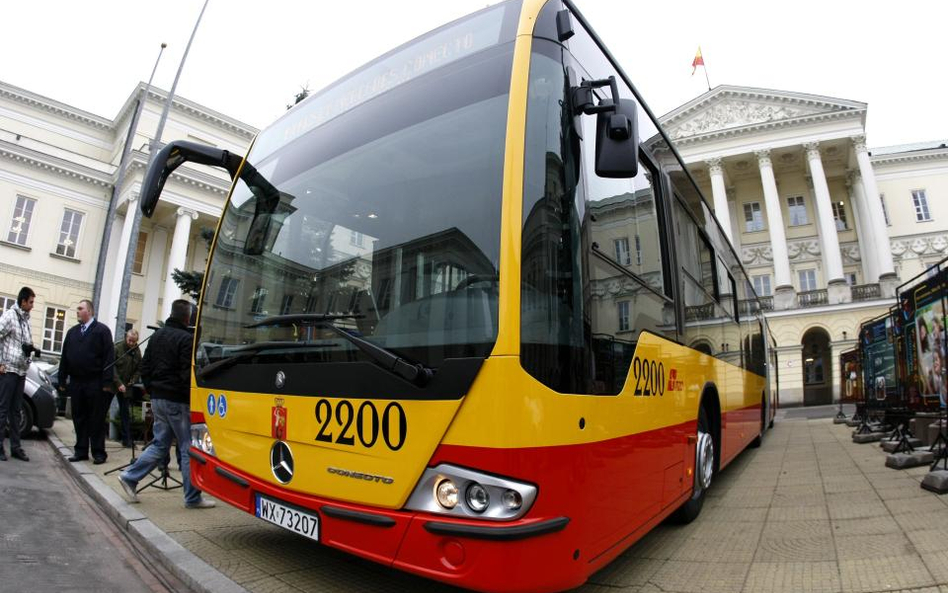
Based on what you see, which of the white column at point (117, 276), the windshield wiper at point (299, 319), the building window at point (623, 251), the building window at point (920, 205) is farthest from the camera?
the building window at point (920, 205)

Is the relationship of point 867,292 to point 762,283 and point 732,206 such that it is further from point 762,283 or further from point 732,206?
point 732,206

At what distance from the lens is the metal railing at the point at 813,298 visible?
3575 centimetres

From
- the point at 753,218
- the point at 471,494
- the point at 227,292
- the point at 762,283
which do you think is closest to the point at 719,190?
the point at 753,218

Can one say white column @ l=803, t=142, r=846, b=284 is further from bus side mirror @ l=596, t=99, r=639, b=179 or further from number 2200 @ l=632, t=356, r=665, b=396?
bus side mirror @ l=596, t=99, r=639, b=179

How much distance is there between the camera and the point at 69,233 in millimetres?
29828

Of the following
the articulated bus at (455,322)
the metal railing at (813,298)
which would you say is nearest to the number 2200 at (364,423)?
the articulated bus at (455,322)

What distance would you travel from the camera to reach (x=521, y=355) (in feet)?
7.25

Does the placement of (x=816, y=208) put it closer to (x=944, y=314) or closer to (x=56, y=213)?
(x=944, y=314)

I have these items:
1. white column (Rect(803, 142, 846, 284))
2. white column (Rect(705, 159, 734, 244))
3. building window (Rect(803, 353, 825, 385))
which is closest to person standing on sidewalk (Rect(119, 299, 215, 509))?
white column (Rect(705, 159, 734, 244))

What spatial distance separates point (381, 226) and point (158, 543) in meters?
2.68

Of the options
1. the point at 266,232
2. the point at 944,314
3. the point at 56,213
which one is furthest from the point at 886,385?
the point at 56,213

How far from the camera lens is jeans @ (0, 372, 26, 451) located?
626cm

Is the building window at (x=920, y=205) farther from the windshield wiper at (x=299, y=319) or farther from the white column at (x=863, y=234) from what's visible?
the windshield wiper at (x=299, y=319)

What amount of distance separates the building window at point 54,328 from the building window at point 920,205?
2308 inches
